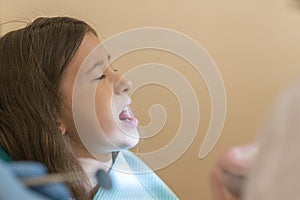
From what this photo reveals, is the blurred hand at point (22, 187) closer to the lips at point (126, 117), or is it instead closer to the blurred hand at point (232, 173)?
the blurred hand at point (232, 173)

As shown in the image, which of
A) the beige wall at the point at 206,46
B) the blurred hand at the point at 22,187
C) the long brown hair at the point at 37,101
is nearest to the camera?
the blurred hand at the point at 22,187

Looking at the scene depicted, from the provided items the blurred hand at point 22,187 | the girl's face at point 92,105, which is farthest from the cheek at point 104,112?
the blurred hand at point 22,187

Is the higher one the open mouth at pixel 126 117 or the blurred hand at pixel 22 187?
the open mouth at pixel 126 117

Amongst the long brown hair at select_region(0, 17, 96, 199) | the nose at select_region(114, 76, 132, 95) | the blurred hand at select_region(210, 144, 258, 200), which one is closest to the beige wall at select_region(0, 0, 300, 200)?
the nose at select_region(114, 76, 132, 95)

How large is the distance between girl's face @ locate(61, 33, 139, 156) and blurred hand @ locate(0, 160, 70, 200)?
438 millimetres

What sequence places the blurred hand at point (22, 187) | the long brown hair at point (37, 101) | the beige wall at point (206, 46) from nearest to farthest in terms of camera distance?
1. the blurred hand at point (22, 187)
2. the long brown hair at point (37, 101)
3. the beige wall at point (206, 46)

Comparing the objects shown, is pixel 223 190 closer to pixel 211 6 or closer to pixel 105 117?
pixel 105 117

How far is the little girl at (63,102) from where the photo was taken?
3.25ft

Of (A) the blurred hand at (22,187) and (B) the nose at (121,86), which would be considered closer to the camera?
(A) the blurred hand at (22,187)

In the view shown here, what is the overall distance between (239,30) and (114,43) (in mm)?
307

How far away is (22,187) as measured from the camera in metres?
0.52

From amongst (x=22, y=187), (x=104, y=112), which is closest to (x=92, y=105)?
(x=104, y=112)

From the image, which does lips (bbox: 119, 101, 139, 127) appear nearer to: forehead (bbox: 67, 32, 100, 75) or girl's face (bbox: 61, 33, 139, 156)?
girl's face (bbox: 61, 33, 139, 156)

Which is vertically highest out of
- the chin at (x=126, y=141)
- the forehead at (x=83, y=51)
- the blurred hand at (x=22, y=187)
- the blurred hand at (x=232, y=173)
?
the forehead at (x=83, y=51)
